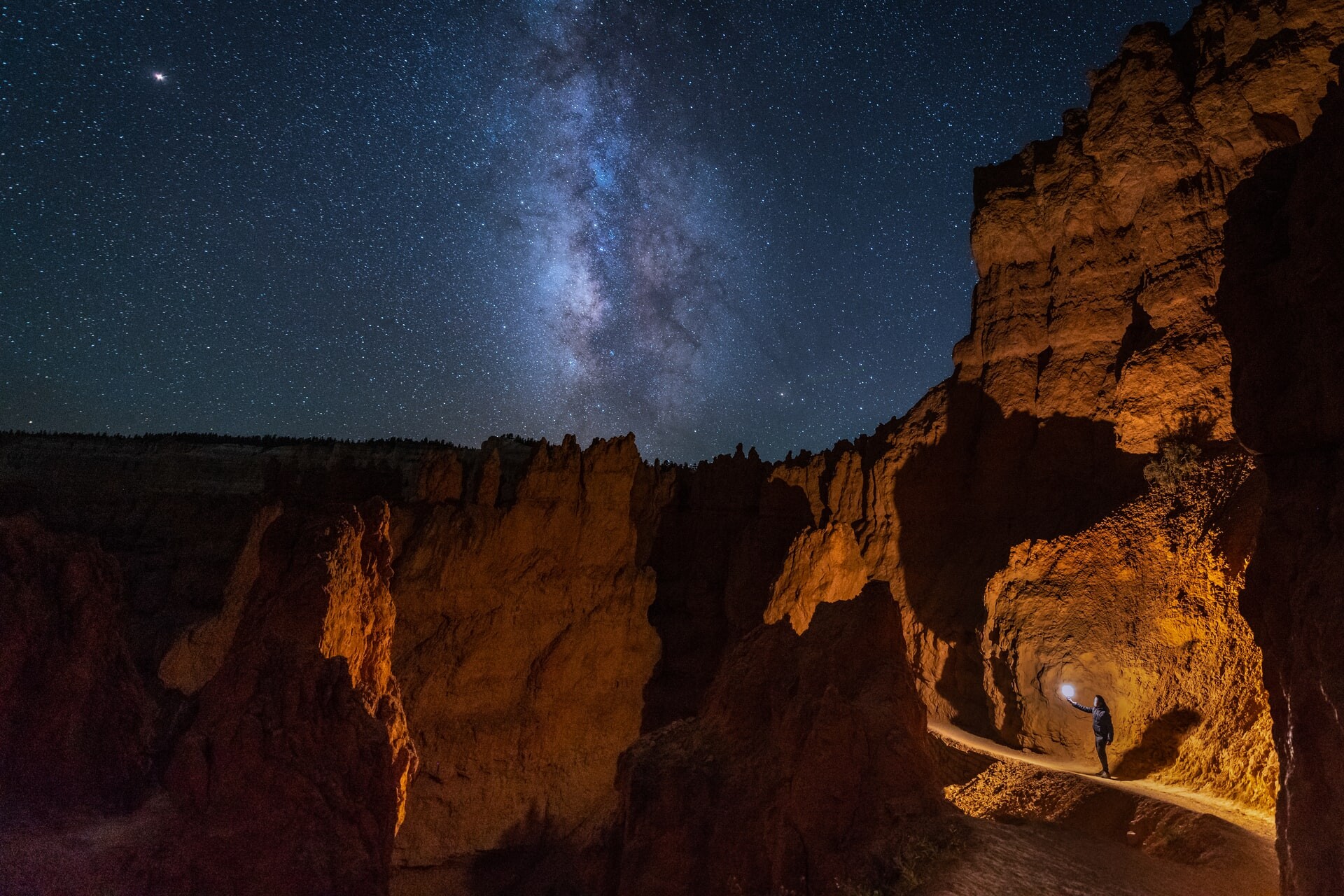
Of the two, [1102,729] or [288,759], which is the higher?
[1102,729]

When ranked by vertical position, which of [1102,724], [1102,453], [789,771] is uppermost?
[1102,453]

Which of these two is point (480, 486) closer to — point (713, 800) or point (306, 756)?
point (306, 756)

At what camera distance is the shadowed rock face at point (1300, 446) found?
5.16 meters

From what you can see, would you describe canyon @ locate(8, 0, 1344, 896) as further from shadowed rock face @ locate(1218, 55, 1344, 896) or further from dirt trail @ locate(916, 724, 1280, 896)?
dirt trail @ locate(916, 724, 1280, 896)

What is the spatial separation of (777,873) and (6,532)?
12542mm

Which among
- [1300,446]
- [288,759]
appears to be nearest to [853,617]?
[1300,446]

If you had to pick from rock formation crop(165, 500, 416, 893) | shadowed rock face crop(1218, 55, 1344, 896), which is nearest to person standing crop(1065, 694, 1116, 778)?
shadowed rock face crop(1218, 55, 1344, 896)

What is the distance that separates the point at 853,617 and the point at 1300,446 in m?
5.72

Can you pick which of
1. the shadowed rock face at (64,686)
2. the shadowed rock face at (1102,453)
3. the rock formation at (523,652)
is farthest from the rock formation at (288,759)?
the shadowed rock face at (1102,453)

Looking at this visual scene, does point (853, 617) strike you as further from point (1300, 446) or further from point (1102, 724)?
point (1102, 724)

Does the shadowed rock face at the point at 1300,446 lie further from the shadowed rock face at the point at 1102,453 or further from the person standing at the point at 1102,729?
the person standing at the point at 1102,729

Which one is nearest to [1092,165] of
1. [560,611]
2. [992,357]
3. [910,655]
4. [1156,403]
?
[992,357]

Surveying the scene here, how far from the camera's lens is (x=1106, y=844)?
9406 mm

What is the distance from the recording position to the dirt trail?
764 cm
